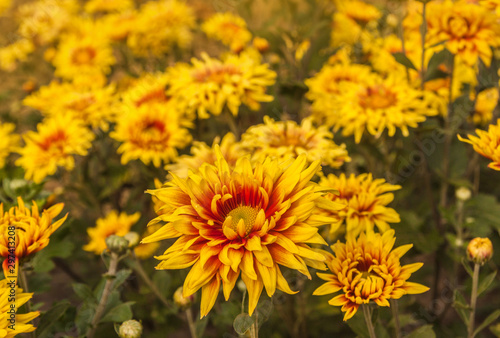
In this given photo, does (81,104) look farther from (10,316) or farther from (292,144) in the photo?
(10,316)

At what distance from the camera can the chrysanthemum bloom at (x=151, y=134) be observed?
1.92 meters

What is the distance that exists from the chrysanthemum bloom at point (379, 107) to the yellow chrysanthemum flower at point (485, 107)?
0.48 meters

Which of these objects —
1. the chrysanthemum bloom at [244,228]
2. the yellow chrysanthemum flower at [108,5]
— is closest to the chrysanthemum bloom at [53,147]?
the chrysanthemum bloom at [244,228]

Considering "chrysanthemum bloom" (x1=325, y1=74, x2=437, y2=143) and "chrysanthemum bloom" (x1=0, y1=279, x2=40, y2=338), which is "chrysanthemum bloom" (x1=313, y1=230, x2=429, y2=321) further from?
"chrysanthemum bloom" (x1=0, y1=279, x2=40, y2=338)

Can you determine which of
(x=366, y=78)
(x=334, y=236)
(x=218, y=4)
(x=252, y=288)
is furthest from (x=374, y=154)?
(x=218, y=4)

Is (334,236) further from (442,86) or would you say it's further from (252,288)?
(442,86)

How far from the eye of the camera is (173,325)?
227 centimetres

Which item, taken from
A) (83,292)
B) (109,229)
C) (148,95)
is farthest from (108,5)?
(83,292)

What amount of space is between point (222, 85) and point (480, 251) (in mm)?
1246

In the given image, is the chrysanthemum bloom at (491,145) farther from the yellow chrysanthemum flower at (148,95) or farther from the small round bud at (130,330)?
the yellow chrysanthemum flower at (148,95)

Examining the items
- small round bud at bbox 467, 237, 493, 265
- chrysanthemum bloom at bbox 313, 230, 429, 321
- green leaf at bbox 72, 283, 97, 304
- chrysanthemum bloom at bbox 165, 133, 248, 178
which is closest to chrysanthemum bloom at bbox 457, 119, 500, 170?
small round bud at bbox 467, 237, 493, 265

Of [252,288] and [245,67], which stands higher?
[245,67]

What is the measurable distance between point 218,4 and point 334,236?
294 cm

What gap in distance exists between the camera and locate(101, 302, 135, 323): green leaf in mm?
1316
